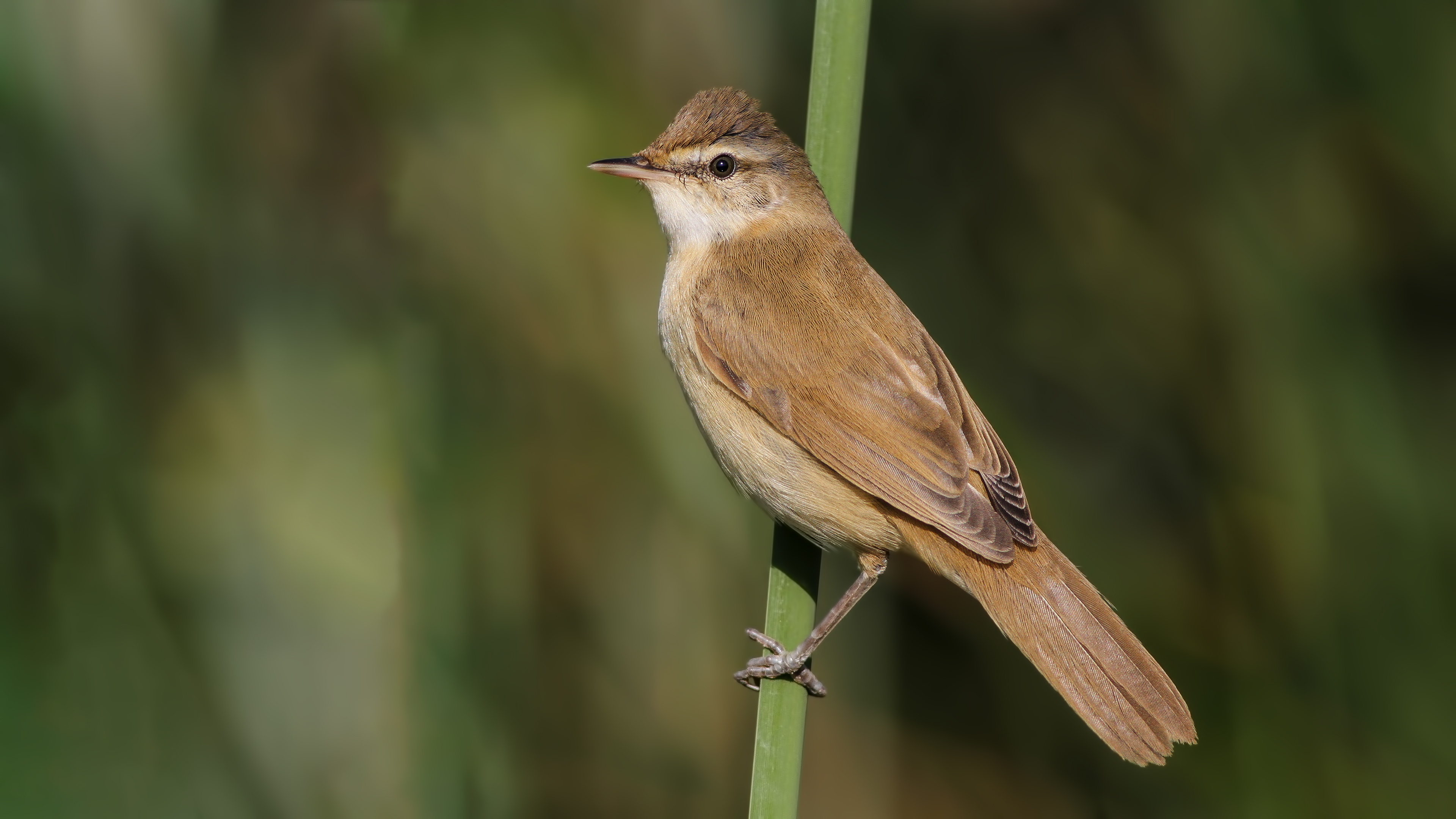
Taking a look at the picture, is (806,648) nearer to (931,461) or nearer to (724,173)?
→ (931,461)

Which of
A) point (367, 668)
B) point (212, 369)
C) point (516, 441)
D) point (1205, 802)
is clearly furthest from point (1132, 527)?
point (212, 369)

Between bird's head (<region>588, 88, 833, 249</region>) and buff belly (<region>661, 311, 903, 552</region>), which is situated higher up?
bird's head (<region>588, 88, 833, 249</region>)

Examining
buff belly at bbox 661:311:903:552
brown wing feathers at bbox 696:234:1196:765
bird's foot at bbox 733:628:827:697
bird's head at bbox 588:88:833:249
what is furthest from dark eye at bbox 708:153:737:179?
bird's foot at bbox 733:628:827:697

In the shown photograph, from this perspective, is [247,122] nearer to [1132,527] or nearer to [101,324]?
[101,324]

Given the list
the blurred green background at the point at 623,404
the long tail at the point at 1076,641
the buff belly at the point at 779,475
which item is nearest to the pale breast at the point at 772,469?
the buff belly at the point at 779,475

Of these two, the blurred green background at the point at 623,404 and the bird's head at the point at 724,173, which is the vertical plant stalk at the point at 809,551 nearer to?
the bird's head at the point at 724,173

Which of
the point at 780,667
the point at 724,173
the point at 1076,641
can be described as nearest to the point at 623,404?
the point at 724,173

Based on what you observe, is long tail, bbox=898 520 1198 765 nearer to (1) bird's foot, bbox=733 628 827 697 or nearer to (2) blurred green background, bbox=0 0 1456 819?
(1) bird's foot, bbox=733 628 827 697
